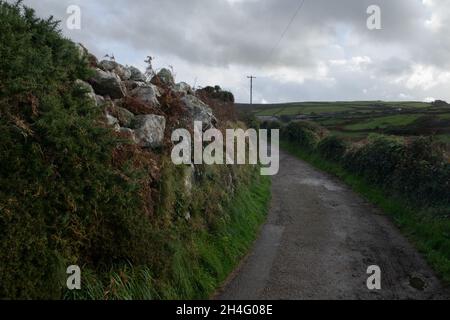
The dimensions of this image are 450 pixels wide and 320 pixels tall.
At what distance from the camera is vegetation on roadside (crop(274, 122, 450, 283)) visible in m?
12.3

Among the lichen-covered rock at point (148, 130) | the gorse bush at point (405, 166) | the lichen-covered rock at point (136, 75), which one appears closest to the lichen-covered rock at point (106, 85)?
the lichen-covered rock at point (148, 130)

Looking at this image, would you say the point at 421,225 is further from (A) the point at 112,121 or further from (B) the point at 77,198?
(B) the point at 77,198

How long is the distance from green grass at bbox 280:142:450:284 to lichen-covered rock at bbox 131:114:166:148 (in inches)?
299

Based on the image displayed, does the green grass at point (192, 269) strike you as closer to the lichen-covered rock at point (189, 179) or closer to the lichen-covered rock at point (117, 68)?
the lichen-covered rock at point (189, 179)

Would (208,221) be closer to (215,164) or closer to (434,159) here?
(215,164)

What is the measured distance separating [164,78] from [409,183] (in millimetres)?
10130

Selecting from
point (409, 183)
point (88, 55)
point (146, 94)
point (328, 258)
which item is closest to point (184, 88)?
point (146, 94)

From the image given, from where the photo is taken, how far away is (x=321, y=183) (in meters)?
22.1

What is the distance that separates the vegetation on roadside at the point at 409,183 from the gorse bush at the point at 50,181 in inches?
304

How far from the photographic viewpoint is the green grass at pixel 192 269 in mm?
6711

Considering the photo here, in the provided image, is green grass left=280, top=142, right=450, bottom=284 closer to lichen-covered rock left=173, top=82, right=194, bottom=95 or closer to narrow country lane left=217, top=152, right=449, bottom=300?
narrow country lane left=217, top=152, right=449, bottom=300

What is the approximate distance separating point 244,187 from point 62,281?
10.5 m

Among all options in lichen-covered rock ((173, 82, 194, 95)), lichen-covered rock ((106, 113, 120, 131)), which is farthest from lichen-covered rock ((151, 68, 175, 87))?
lichen-covered rock ((106, 113, 120, 131))
